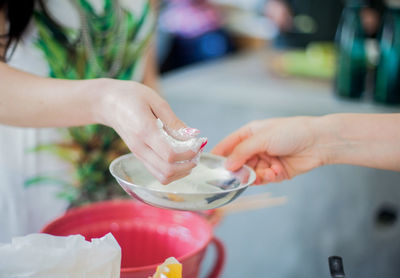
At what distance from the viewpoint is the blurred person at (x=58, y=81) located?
2.05 ft

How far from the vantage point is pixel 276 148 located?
88cm

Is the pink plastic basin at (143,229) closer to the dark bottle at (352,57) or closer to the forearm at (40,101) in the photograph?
the forearm at (40,101)

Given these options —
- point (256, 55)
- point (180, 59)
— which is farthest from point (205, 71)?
point (180, 59)

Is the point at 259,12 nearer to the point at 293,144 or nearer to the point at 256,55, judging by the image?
the point at 256,55

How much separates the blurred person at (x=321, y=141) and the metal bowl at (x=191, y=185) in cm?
6

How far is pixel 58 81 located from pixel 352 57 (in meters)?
1.29

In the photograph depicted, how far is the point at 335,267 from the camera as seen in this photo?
0.56m

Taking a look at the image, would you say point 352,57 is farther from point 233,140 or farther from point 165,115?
point 165,115

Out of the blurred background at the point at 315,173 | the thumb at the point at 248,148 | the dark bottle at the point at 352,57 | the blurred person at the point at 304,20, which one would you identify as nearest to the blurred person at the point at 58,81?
the thumb at the point at 248,148

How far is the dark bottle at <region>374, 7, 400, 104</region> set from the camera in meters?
1.57

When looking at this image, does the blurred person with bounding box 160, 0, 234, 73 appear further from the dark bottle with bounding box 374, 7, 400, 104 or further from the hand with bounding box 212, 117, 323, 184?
the hand with bounding box 212, 117, 323, 184

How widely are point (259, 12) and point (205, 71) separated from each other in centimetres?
165

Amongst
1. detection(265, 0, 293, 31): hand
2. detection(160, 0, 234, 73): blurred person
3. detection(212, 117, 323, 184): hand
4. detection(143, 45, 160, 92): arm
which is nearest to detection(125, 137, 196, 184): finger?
detection(212, 117, 323, 184): hand

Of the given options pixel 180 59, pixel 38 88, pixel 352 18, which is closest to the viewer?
pixel 38 88
